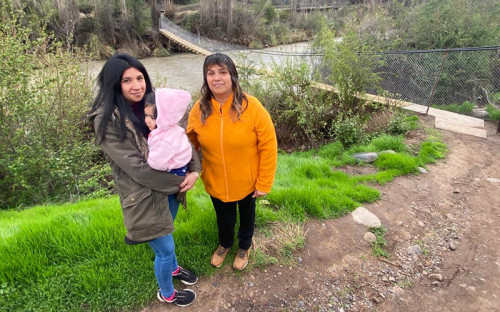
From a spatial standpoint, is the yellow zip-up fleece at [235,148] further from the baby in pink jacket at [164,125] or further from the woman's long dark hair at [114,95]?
the woman's long dark hair at [114,95]

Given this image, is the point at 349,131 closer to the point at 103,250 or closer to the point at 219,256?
the point at 219,256

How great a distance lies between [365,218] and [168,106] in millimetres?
2641

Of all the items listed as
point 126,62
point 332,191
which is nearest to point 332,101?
point 332,191

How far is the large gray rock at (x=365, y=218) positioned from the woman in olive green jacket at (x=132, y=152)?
2.23 meters

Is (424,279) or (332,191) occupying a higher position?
(332,191)

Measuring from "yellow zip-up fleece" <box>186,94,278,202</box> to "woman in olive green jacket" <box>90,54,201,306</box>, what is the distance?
1.08 ft

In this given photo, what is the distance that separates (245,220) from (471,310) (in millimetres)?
2042

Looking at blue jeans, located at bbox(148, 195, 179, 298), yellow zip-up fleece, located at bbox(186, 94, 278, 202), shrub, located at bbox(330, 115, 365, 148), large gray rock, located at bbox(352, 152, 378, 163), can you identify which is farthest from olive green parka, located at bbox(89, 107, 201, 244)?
shrub, located at bbox(330, 115, 365, 148)

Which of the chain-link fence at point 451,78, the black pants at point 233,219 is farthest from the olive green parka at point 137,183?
the chain-link fence at point 451,78

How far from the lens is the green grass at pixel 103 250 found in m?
2.06

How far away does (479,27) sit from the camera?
29.0 ft

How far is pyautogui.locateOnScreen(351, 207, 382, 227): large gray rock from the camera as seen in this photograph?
3.12 m

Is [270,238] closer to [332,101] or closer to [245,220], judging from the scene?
[245,220]

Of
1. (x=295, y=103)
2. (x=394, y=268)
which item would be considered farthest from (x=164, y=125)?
(x=295, y=103)
